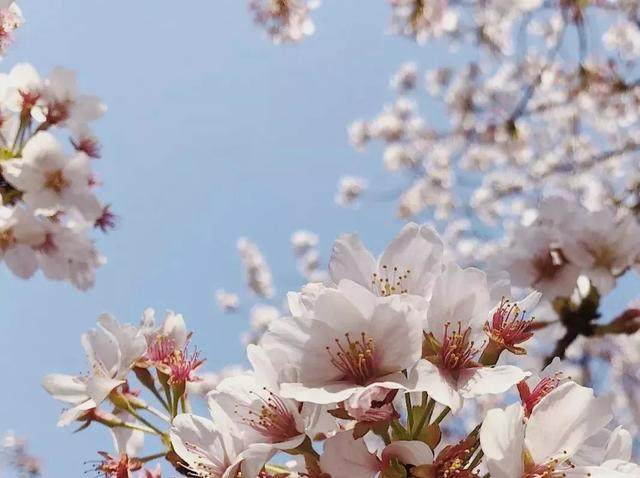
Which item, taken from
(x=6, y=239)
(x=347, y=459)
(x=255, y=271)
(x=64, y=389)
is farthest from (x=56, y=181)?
(x=255, y=271)

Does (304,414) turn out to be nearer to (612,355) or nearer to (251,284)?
(612,355)

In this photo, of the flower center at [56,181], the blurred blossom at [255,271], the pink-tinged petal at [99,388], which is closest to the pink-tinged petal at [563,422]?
the pink-tinged petal at [99,388]

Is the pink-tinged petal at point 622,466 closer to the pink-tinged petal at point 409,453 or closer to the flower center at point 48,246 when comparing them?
the pink-tinged petal at point 409,453

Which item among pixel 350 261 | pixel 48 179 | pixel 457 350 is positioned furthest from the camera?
pixel 48 179

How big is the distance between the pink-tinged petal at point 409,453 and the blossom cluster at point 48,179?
5.90ft

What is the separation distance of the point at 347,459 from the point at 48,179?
1.78m

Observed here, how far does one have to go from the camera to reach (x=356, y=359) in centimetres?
111

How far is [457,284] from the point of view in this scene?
1.15 m

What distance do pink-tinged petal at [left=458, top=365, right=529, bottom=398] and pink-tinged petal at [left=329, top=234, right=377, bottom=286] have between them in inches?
10.1

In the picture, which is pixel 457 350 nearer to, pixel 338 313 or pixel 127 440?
pixel 338 313

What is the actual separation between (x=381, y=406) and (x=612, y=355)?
248 inches

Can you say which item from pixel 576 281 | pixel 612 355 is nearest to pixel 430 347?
pixel 576 281

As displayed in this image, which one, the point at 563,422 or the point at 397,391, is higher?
the point at 397,391

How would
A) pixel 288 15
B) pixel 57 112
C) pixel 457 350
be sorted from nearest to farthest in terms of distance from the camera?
pixel 457 350
pixel 57 112
pixel 288 15
